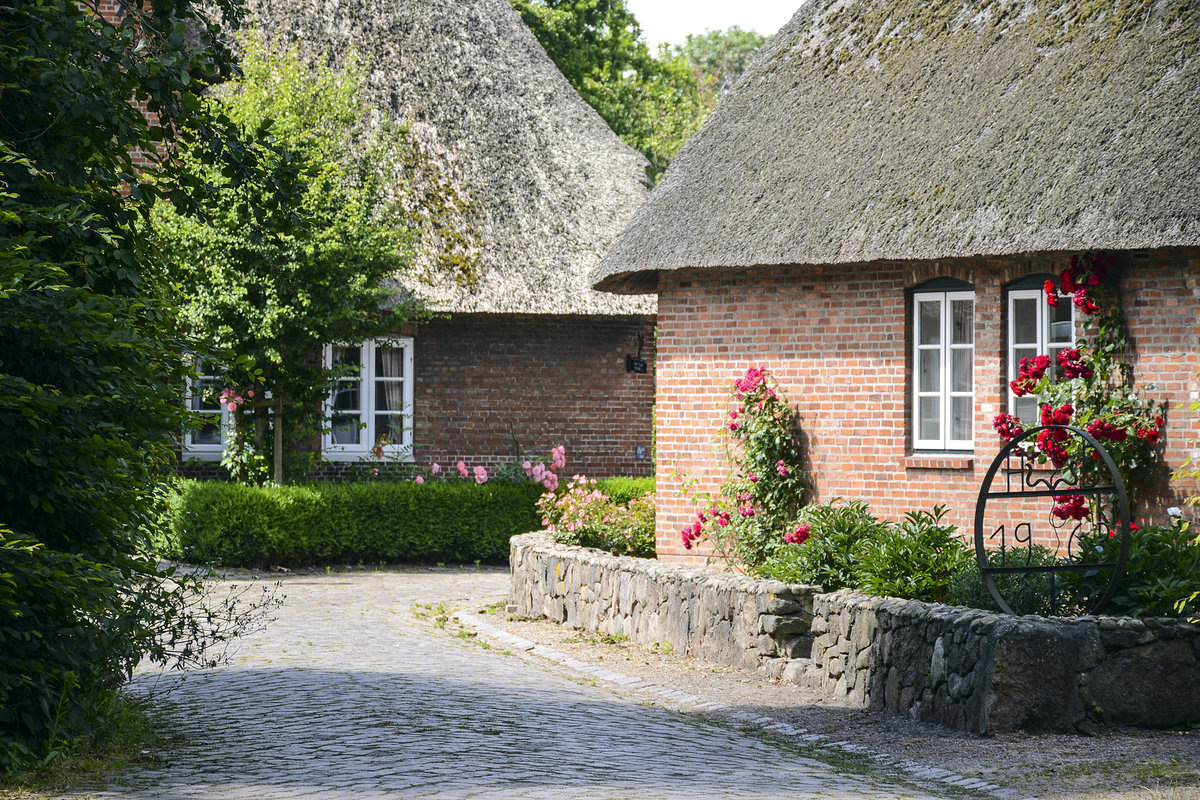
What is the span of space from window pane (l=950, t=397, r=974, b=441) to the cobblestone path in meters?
4.51

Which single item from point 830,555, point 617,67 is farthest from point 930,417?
point 617,67

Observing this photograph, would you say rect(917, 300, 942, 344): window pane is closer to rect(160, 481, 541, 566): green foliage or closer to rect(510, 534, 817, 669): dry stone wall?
rect(510, 534, 817, 669): dry stone wall

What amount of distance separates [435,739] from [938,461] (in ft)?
21.3

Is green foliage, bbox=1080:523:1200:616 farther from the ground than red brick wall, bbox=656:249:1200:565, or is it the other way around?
red brick wall, bbox=656:249:1200:565

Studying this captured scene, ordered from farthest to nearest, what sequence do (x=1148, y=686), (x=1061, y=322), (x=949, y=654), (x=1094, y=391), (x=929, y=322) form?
1. (x=929, y=322)
2. (x=1061, y=322)
3. (x=1094, y=391)
4. (x=949, y=654)
5. (x=1148, y=686)

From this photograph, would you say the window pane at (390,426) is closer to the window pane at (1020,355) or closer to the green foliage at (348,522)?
the green foliage at (348,522)

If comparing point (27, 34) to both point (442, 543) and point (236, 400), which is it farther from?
point (442, 543)

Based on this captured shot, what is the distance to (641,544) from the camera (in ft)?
45.5

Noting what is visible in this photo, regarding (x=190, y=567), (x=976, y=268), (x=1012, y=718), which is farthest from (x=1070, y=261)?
(x=190, y=567)

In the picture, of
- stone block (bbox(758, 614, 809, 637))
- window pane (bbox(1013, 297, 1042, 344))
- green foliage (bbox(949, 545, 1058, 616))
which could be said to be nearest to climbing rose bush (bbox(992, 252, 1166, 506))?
window pane (bbox(1013, 297, 1042, 344))

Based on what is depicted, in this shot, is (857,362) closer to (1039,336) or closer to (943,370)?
(943,370)

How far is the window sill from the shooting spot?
37.9 ft

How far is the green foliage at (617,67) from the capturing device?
29.4 meters

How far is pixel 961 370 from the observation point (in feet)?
38.8
